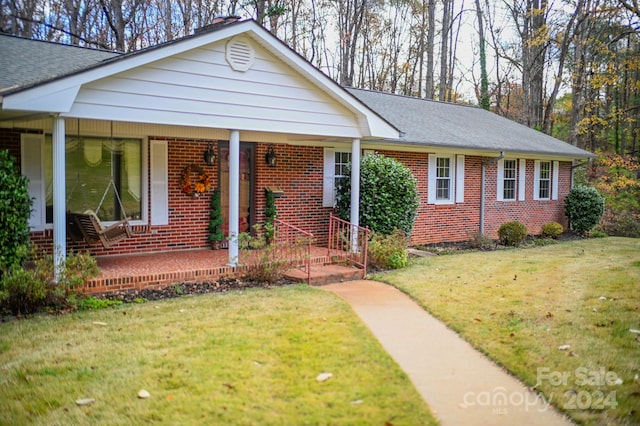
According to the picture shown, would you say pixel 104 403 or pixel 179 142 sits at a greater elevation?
pixel 179 142

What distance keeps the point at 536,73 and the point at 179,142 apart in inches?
883

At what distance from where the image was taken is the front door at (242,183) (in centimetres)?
1100

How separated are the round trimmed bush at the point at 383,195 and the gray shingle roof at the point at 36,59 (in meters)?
5.48

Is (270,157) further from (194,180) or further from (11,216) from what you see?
(11,216)

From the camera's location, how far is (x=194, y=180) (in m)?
10.5

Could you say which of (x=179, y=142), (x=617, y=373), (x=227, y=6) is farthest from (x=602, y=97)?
(x=617, y=373)

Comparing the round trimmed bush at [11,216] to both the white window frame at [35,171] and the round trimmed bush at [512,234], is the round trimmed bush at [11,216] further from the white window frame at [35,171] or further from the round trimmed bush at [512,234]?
the round trimmed bush at [512,234]

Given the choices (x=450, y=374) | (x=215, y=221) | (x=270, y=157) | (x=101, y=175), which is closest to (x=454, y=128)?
(x=270, y=157)

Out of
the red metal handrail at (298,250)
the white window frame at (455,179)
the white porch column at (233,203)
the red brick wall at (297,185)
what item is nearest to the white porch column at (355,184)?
the red metal handrail at (298,250)

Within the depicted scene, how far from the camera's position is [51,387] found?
4316mm

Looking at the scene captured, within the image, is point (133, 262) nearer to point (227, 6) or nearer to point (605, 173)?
point (227, 6)

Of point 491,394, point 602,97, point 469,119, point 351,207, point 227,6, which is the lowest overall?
point 491,394

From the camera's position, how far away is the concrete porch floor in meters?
7.63

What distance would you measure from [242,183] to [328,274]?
338cm
